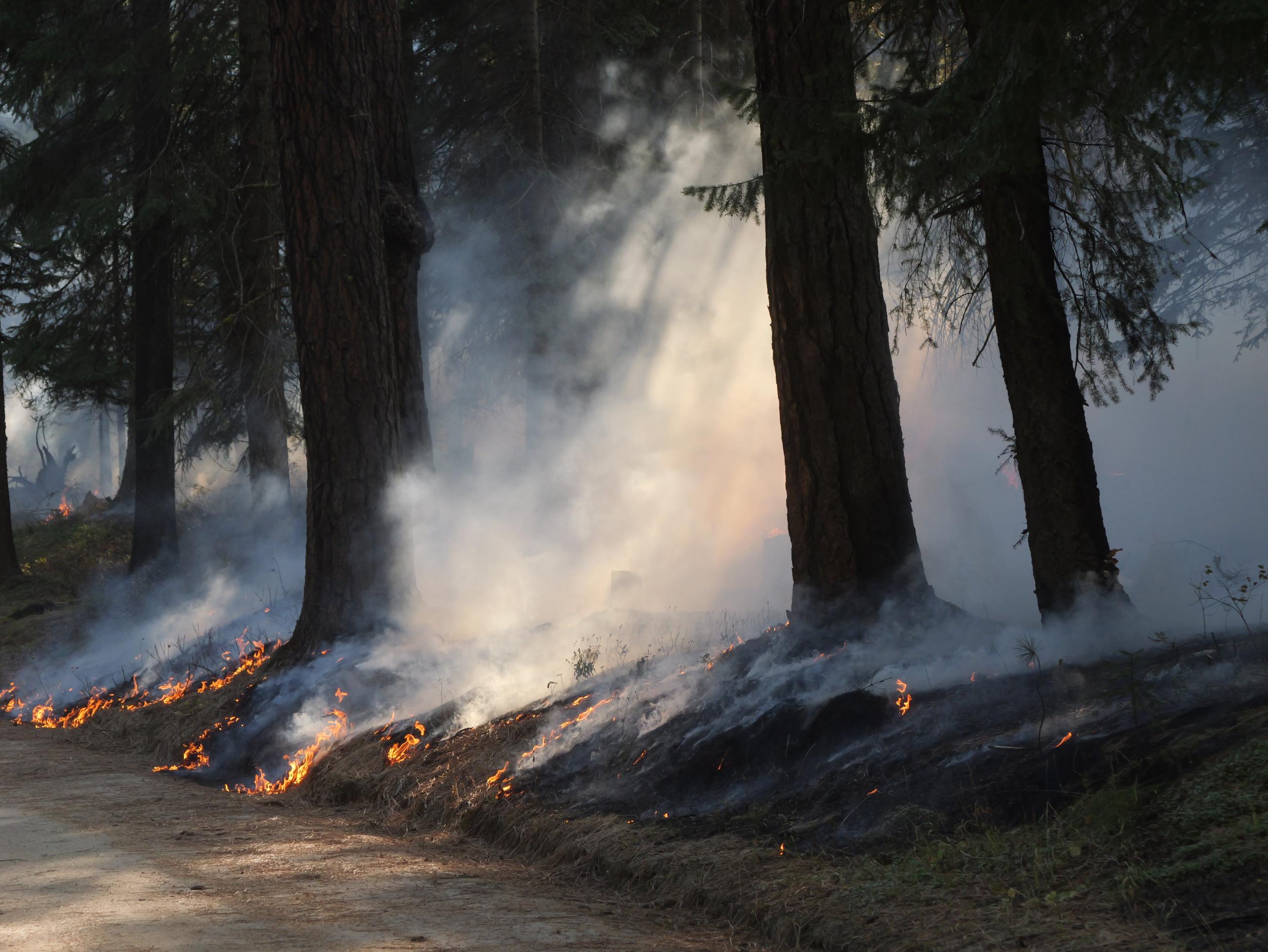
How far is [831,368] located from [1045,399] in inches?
57.5

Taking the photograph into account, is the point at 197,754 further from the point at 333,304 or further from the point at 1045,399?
the point at 1045,399

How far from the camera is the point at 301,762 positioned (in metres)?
8.16

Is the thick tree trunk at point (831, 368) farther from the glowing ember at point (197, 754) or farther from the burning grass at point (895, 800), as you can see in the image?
the glowing ember at point (197, 754)

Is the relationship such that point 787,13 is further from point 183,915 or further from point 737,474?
point 737,474

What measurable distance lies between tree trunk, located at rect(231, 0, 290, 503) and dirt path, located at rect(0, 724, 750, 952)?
8876mm

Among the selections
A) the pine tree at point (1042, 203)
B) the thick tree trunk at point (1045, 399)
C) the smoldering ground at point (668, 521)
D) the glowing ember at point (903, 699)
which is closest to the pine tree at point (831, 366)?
the pine tree at point (1042, 203)

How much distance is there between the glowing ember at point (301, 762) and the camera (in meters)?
7.98

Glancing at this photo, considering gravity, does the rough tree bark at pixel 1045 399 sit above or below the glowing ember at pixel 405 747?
above

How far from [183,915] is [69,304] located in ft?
52.8

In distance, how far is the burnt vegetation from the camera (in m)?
4.56

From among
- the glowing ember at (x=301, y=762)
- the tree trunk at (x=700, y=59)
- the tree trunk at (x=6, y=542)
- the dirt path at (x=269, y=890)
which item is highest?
the tree trunk at (x=700, y=59)

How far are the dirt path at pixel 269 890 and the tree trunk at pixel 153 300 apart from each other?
9519mm

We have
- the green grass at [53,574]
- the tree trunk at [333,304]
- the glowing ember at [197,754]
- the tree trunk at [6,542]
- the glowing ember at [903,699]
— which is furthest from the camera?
the tree trunk at [6,542]

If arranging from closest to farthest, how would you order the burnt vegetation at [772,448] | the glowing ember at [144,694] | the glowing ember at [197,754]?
the burnt vegetation at [772,448] → the glowing ember at [197,754] → the glowing ember at [144,694]
